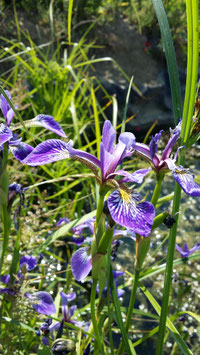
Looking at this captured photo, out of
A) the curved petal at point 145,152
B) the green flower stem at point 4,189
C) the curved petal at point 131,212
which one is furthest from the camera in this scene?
the green flower stem at point 4,189

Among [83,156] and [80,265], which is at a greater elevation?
[83,156]

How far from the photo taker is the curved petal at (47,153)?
2.71ft

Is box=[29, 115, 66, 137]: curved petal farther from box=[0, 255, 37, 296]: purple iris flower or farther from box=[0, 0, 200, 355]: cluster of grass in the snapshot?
box=[0, 255, 37, 296]: purple iris flower

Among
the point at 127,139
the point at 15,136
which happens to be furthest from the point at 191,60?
the point at 15,136

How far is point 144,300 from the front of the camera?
239cm

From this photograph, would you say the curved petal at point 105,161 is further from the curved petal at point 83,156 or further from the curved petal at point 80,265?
the curved petal at point 80,265

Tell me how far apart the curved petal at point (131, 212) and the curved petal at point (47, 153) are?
15cm

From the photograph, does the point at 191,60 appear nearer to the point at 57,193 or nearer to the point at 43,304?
the point at 43,304

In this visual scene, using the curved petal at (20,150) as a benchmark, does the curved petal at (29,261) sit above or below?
below

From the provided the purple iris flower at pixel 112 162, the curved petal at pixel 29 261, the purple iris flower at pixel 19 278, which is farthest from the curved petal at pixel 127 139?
the curved petal at pixel 29 261

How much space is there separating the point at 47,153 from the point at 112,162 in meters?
0.15

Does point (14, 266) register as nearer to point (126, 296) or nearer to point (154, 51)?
point (126, 296)

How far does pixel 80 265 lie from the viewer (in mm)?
1019

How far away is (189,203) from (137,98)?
1.95 metres
